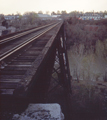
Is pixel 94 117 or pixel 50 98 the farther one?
pixel 50 98

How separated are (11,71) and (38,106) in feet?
3.03

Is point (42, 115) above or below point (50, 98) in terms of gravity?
above

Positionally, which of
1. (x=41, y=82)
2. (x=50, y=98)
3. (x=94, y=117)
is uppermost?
(x=41, y=82)

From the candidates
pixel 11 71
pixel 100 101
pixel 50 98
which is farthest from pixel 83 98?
pixel 11 71

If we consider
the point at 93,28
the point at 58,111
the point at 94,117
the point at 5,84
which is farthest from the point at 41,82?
the point at 93,28

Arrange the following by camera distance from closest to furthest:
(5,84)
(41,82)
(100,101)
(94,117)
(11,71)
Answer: (5,84) → (11,71) → (41,82) → (94,117) → (100,101)

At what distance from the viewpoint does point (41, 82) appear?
101 inches

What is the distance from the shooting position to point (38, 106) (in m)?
1.37

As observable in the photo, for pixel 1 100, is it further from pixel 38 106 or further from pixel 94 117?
pixel 94 117

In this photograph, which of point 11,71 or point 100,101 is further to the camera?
point 100,101

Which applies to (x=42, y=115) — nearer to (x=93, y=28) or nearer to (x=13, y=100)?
(x=13, y=100)

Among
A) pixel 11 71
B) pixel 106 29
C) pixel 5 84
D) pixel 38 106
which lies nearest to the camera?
pixel 38 106

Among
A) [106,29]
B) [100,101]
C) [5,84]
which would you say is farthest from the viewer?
[106,29]

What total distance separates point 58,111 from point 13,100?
50 centimetres
